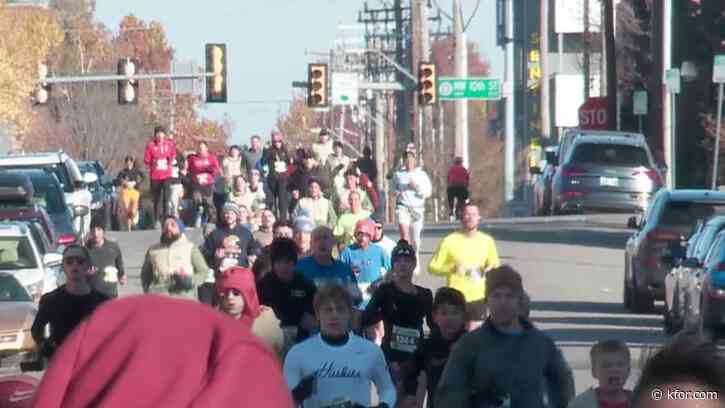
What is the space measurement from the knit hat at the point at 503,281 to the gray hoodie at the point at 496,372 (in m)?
0.27

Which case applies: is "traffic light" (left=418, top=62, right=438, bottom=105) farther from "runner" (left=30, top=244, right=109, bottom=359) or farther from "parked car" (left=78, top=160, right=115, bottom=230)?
"runner" (left=30, top=244, right=109, bottom=359)

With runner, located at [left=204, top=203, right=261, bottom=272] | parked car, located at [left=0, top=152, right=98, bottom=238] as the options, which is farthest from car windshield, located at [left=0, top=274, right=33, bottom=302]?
parked car, located at [left=0, top=152, right=98, bottom=238]

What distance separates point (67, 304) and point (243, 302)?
2701 mm

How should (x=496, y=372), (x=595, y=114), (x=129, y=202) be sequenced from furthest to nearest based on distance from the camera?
(x=595, y=114), (x=129, y=202), (x=496, y=372)

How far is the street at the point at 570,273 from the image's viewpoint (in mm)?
19188

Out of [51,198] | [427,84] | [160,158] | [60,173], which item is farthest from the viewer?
[427,84]

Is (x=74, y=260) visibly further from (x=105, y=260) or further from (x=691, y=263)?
(x=691, y=263)

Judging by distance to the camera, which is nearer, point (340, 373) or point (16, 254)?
point (340, 373)

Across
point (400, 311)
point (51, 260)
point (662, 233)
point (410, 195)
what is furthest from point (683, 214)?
point (400, 311)

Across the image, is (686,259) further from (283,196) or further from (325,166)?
(283,196)

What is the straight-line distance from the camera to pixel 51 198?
29188 millimetres

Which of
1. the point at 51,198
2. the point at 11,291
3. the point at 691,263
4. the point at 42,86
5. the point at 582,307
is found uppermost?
the point at 42,86

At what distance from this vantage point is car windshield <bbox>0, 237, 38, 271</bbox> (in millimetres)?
21641

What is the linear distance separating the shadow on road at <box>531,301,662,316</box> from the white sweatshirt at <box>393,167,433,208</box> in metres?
3.03
